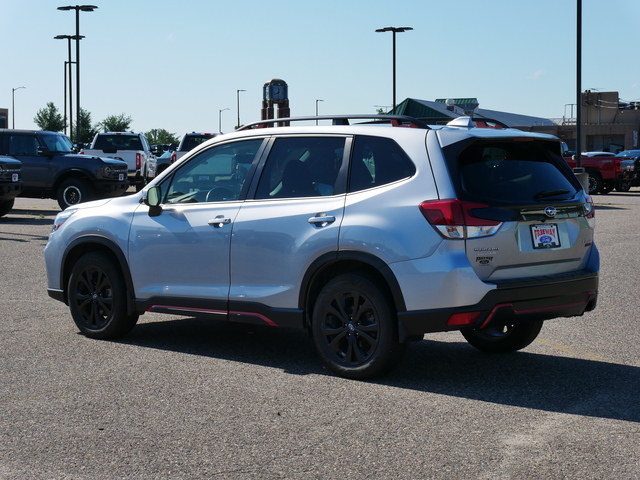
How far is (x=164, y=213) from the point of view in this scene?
7.60 meters

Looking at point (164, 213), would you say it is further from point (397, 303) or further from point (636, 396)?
point (636, 396)

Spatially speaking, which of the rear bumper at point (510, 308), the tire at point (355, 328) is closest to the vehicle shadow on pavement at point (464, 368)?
the tire at point (355, 328)

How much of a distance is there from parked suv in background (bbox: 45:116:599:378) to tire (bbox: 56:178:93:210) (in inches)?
641

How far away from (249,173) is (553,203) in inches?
91.1

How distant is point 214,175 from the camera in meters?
7.57

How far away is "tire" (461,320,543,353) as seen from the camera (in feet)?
24.0

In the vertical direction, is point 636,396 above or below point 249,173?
below

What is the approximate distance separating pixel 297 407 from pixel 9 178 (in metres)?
17.4

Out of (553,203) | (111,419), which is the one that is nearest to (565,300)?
(553,203)

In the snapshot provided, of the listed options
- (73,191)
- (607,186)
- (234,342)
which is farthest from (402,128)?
(607,186)

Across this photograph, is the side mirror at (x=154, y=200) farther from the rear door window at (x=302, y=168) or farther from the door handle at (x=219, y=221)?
the rear door window at (x=302, y=168)

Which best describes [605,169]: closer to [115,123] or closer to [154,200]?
[154,200]

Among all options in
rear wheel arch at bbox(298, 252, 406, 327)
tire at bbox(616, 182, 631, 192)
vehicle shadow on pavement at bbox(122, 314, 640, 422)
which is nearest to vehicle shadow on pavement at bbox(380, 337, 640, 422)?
vehicle shadow on pavement at bbox(122, 314, 640, 422)

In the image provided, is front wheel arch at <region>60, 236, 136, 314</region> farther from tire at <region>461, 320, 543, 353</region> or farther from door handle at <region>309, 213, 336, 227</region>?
tire at <region>461, 320, 543, 353</region>
